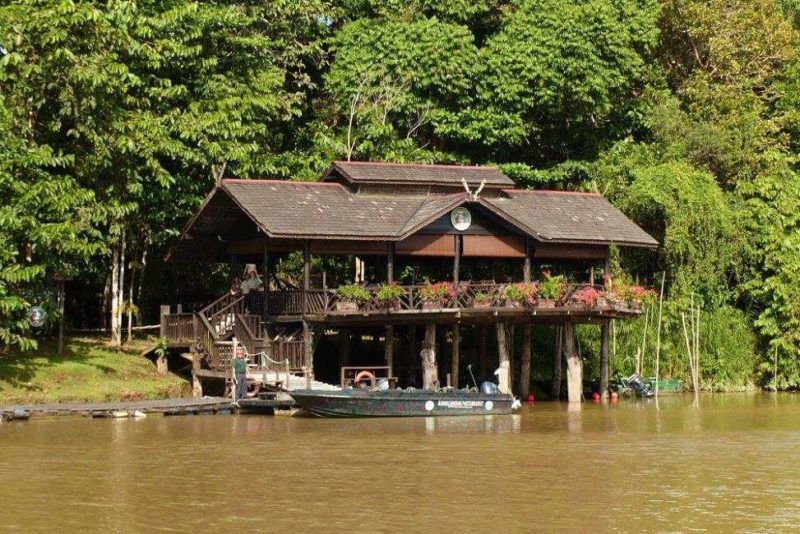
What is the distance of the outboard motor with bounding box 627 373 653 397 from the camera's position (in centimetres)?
4231

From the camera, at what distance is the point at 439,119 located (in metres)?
46.1

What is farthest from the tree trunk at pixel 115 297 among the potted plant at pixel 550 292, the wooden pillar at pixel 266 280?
the potted plant at pixel 550 292

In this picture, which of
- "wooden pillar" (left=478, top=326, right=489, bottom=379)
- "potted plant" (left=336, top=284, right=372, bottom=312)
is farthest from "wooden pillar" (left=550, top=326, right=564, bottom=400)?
"potted plant" (left=336, top=284, right=372, bottom=312)

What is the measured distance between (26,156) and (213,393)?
8.52m

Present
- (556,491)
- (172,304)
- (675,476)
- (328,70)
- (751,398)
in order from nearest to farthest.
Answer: (556,491)
(675,476)
(751,398)
(172,304)
(328,70)

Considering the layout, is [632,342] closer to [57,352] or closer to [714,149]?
[714,149]

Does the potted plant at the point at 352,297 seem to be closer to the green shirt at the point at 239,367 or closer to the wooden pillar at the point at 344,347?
the green shirt at the point at 239,367

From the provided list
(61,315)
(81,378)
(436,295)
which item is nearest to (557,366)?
(436,295)

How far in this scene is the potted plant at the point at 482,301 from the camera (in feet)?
119

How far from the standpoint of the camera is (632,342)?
43.6 metres

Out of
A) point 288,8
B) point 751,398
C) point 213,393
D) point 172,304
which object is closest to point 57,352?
point 213,393

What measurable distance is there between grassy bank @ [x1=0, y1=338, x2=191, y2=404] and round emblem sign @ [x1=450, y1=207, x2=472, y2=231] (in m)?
8.11

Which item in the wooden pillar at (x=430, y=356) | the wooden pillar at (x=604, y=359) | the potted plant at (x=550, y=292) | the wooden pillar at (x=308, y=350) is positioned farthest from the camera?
the wooden pillar at (x=604, y=359)

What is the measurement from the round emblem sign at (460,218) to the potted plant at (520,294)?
7.95 feet
